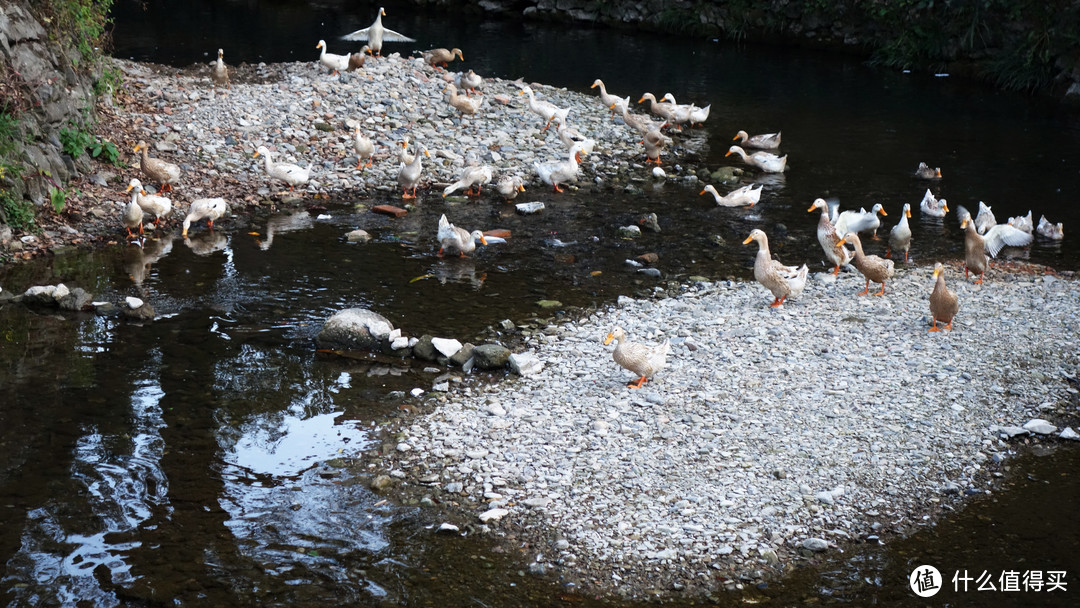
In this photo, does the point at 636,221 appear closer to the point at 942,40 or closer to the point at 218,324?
the point at 218,324

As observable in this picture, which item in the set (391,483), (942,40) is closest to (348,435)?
(391,483)

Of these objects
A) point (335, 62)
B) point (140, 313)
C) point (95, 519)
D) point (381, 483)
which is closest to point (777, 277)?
point (381, 483)

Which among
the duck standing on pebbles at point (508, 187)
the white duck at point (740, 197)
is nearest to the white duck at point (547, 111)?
the duck standing on pebbles at point (508, 187)

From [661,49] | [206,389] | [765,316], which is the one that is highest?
[661,49]

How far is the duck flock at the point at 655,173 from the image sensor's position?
39.0 ft

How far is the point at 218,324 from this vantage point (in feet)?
36.4

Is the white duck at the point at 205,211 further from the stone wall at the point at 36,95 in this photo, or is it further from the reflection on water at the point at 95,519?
the reflection on water at the point at 95,519

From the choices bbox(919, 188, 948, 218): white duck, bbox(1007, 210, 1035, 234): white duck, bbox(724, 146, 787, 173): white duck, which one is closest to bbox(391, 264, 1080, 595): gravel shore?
bbox(1007, 210, 1035, 234): white duck

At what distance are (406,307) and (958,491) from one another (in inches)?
268

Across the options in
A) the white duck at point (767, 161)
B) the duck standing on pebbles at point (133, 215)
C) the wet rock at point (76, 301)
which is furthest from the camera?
the white duck at point (767, 161)

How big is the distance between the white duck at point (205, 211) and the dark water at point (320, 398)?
266 mm

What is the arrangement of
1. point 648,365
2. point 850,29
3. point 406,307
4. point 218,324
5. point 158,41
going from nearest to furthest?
point 648,365, point 218,324, point 406,307, point 158,41, point 850,29

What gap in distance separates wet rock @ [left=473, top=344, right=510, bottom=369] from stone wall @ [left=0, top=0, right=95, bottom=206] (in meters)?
7.73

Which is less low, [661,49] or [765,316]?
[661,49]
